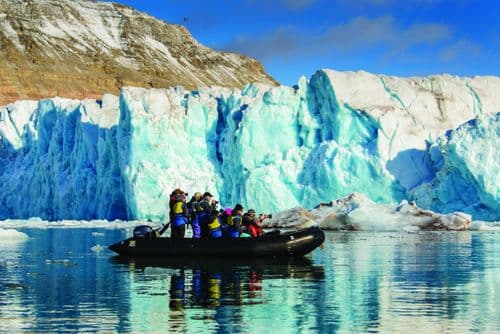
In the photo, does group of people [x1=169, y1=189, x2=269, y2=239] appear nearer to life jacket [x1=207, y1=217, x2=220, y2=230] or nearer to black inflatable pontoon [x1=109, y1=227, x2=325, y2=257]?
life jacket [x1=207, y1=217, x2=220, y2=230]

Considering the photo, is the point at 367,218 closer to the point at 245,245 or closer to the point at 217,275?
the point at 245,245

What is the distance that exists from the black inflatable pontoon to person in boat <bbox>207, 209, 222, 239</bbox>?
38 centimetres

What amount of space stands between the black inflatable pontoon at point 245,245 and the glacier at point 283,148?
1339 centimetres

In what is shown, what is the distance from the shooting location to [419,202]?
2955cm

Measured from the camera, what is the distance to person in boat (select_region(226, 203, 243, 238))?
15367mm

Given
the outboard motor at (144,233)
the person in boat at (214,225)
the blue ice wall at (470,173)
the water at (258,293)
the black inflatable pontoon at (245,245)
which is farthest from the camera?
the blue ice wall at (470,173)

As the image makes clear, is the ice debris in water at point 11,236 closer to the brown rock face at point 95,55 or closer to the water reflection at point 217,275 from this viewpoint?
the water reflection at point 217,275

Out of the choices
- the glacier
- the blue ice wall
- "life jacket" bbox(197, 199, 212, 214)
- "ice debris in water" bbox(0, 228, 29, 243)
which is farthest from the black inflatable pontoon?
the glacier

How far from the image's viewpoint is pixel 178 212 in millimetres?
15695

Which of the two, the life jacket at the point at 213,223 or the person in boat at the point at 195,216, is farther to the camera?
the person in boat at the point at 195,216

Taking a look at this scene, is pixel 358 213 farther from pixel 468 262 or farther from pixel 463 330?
pixel 463 330

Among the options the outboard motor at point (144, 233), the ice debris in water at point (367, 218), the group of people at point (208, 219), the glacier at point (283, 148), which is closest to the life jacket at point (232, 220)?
the group of people at point (208, 219)

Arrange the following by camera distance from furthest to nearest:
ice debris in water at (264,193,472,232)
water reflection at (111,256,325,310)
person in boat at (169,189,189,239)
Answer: ice debris in water at (264,193,472,232)
person in boat at (169,189,189,239)
water reflection at (111,256,325,310)

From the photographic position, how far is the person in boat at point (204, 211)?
51.2 ft
